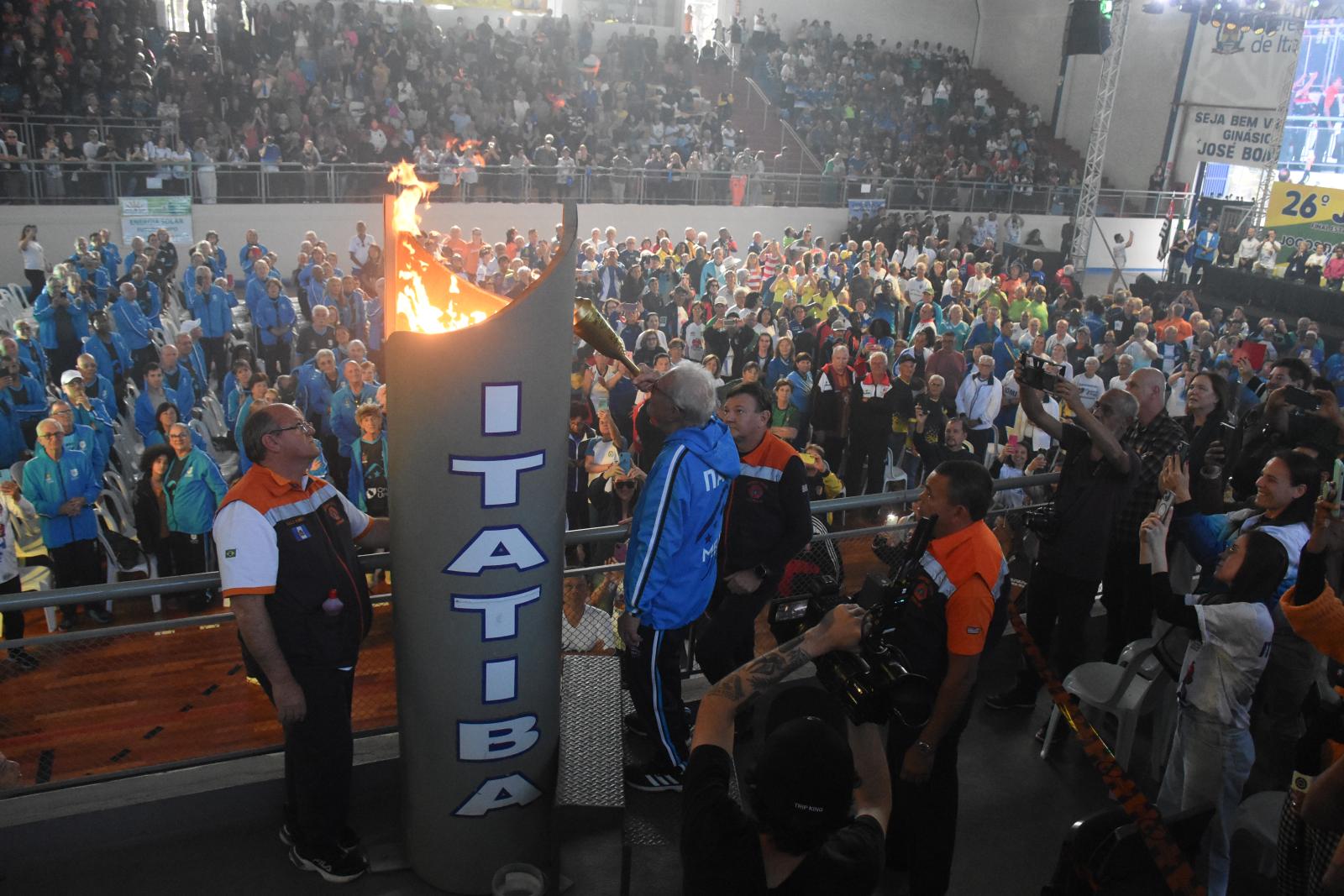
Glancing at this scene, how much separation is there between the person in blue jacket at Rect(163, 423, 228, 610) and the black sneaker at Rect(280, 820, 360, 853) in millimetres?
3914

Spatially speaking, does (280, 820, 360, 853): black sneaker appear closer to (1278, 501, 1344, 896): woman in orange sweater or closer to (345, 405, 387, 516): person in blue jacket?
(1278, 501, 1344, 896): woman in orange sweater

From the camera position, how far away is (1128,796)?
360 centimetres

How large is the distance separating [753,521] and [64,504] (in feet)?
17.2

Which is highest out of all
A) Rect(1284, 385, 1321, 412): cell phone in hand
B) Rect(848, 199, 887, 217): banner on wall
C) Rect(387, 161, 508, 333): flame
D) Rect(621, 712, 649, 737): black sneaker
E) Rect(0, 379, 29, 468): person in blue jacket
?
Rect(387, 161, 508, 333): flame

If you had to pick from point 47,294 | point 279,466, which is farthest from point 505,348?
point 47,294

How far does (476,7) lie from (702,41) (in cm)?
785

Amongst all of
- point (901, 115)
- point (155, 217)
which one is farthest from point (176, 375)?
point (901, 115)

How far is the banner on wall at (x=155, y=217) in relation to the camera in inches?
658

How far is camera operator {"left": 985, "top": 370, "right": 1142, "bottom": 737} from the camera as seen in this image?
4.52 m

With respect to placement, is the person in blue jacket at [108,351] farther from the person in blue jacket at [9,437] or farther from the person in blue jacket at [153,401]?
the person in blue jacket at [9,437]

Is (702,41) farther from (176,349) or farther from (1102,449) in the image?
(1102,449)

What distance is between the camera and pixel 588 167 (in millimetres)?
20797

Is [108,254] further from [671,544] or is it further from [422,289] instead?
[671,544]

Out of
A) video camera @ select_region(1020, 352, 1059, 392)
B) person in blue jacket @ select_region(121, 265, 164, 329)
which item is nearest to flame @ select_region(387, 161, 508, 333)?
video camera @ select_region(1020, 352, 1059, 392)
